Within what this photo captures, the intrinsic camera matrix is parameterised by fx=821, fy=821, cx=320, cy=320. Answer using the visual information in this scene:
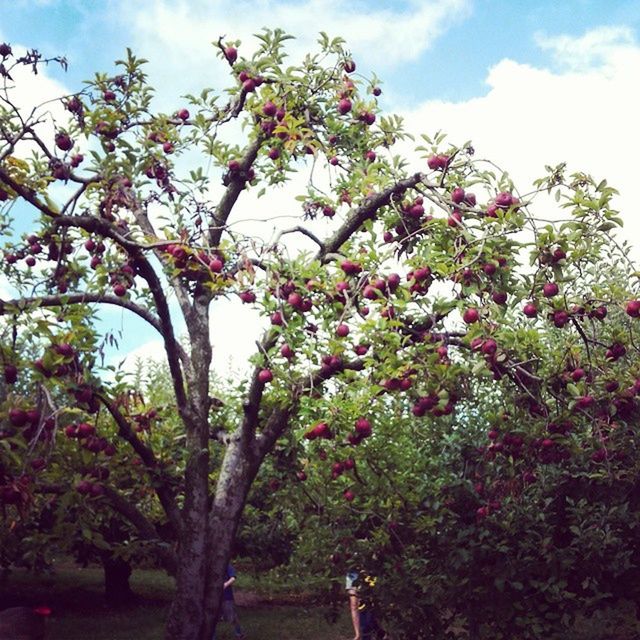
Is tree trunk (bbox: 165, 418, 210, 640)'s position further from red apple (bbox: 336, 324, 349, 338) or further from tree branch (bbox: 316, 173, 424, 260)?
red apple (bbox: 336, 324, 349, 338)

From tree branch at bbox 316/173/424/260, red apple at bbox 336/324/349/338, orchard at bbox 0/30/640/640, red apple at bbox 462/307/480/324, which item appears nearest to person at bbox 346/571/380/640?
orchard at bbox 0/30/640/640

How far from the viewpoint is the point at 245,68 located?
30.2 ft

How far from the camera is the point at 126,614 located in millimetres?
20453

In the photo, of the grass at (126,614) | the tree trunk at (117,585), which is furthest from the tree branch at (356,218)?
the tree trunk at (117,585)

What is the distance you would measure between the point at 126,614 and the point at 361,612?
10.8 metres

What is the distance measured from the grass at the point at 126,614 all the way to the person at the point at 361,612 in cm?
229

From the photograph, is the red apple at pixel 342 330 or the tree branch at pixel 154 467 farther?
the tree branch at pixel 154 467

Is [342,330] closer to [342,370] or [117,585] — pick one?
[342,370]

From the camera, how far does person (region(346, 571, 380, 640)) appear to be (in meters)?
11.5

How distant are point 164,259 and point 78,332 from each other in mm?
2507

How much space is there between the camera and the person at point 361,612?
1145 cm

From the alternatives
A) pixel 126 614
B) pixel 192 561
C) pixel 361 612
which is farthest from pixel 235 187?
pixel 126 614

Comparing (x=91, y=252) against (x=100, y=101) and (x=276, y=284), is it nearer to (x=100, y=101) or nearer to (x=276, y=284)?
(x=100, y=101)

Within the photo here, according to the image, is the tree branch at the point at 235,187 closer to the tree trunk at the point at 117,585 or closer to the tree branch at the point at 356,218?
the tree branch at the point at 356,218
